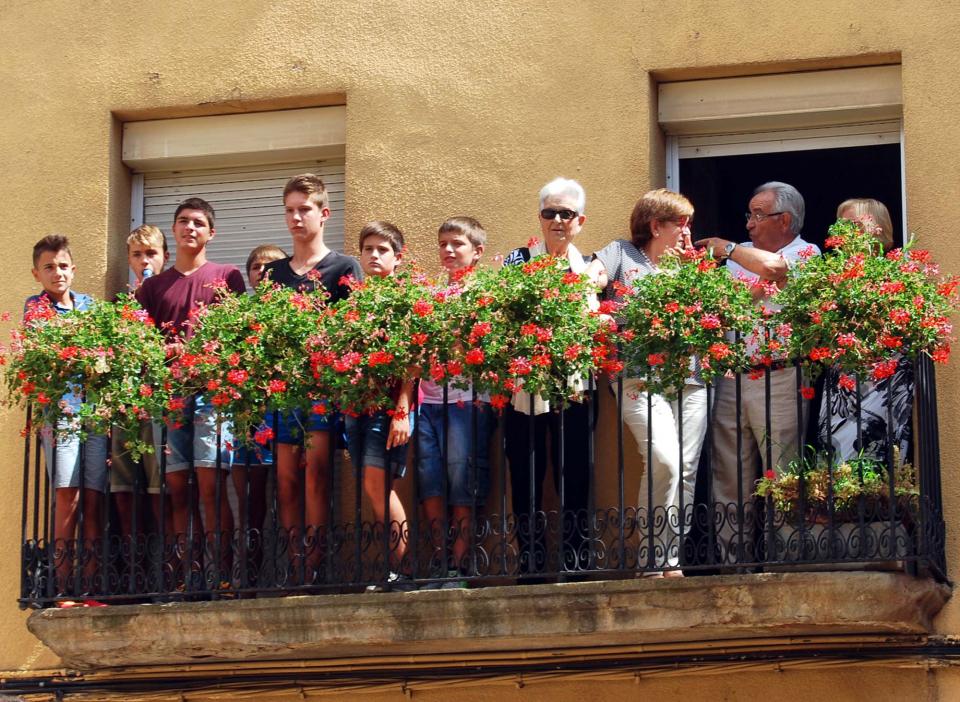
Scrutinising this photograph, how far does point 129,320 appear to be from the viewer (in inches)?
406

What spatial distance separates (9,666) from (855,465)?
4301mm

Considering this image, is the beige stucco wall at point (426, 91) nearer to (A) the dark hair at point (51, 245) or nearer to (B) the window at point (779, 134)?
(B) the window at point (779, 134)

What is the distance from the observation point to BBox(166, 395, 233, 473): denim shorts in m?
10.4

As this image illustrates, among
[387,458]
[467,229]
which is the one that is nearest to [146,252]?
[467,229]

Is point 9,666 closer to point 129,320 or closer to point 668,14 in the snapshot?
point 129,320

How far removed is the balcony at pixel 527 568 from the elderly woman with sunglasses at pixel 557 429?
2cm

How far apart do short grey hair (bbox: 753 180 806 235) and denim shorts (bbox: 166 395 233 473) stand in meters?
2.73

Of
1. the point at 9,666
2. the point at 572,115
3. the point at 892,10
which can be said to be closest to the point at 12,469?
the point at 9,666

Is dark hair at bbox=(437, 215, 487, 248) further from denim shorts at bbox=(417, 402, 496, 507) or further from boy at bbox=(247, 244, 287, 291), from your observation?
boy at bbox=(247, 244, 287, 291)

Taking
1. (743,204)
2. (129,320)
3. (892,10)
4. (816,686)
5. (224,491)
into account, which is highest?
(892,10)

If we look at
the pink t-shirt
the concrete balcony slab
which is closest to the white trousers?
the concrete balcony slab

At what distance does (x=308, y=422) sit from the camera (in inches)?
401

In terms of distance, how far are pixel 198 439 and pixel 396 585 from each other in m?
1.21

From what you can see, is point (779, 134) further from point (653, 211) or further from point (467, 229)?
point (467, 229)
